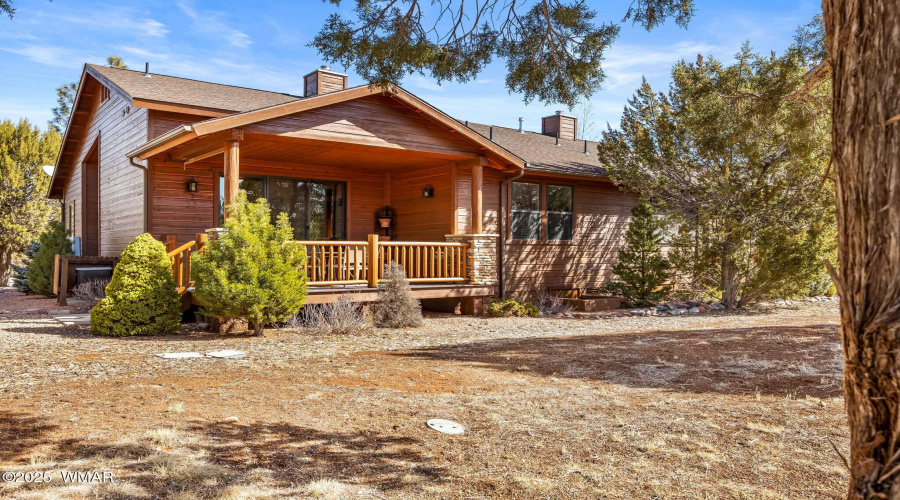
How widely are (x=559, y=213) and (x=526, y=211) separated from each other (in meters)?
0.94

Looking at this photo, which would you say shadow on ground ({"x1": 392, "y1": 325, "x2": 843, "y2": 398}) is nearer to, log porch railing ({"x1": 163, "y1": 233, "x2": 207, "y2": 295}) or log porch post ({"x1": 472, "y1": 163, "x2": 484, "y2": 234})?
log porch post ({"x1": 472, "y1": 163, "x2": 484, "y2": 234})

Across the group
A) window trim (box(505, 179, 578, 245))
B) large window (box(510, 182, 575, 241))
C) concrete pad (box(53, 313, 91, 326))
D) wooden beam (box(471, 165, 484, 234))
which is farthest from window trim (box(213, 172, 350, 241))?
large window (box(510, 182, 575, 241))

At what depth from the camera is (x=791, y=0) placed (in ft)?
36.1

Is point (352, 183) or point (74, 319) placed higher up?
point (352, 183)

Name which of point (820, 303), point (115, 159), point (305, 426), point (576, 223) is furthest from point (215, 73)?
point (305, 426)

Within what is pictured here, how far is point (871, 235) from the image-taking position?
80.1 inches

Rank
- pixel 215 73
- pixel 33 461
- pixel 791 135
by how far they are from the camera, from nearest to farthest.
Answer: pixel 33 461 < pixel 791 135 < pixel 215 73

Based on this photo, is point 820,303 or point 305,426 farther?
point 820,303

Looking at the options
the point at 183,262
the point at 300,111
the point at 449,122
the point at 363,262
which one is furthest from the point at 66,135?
the point at 449,122

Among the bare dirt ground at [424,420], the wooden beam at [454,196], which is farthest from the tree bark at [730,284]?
the wooden beam at [454,196]

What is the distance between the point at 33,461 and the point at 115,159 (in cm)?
1191

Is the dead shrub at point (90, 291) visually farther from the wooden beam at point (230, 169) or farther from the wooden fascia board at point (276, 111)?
the wooden fascia board at point (276, 111)

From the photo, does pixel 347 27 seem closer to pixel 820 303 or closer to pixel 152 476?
pixel 152 476

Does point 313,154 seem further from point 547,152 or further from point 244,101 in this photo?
point 547,152
